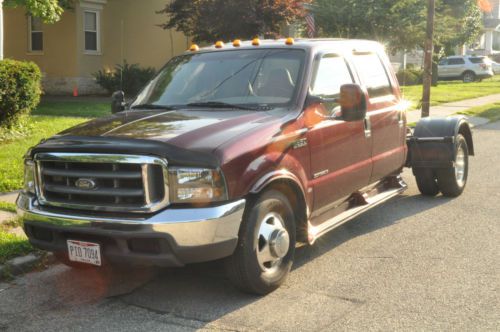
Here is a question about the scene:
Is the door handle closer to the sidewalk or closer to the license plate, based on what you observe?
the license plate

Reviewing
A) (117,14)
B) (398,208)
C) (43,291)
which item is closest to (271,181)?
(43,291)

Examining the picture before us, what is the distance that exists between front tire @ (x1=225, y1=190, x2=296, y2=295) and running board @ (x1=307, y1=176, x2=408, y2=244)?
331 mm

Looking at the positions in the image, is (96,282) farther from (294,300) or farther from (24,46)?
(24,46)

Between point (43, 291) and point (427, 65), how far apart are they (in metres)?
12.8

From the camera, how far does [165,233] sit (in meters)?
Answer: 4.26

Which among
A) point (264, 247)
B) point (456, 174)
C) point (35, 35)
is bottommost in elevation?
point (264, 247)

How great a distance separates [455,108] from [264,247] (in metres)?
17.7

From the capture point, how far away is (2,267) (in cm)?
543

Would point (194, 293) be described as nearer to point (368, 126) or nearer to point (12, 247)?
point (12, 247)

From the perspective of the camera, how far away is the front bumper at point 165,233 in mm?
4285

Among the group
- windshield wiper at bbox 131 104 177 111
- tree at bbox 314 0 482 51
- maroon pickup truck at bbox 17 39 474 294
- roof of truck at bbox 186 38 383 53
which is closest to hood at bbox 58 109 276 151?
maroon pickup truck at bbox 17 39 474 294

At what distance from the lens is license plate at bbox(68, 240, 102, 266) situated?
14.7 ft

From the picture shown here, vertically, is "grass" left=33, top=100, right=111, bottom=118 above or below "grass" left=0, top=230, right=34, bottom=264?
above

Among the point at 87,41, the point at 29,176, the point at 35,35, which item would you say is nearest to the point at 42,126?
the point at 29,176
